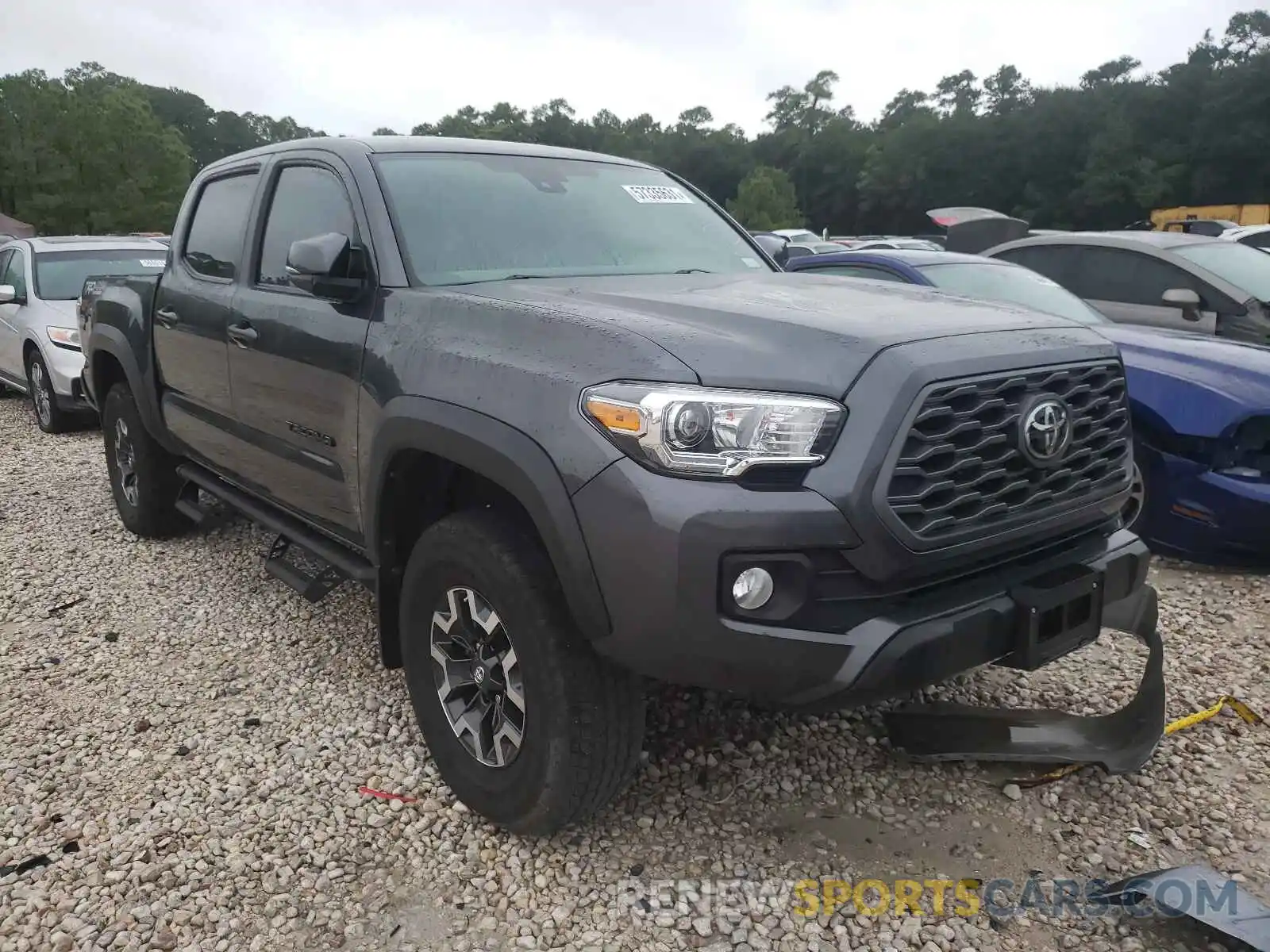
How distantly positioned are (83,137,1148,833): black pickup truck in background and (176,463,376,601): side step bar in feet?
0.11

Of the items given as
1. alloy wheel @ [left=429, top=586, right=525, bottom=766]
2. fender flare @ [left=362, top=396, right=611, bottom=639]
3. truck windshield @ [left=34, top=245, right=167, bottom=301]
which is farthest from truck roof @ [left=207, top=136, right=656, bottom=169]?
truck windshield @ [left=34, top=245, right=167, bottom=301]

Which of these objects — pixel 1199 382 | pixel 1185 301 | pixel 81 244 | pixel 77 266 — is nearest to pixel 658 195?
pixel 1199 382

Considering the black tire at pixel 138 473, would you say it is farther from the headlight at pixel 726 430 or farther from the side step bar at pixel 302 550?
the headlight at pixel 726 430

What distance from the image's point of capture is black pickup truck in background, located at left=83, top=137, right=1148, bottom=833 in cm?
204

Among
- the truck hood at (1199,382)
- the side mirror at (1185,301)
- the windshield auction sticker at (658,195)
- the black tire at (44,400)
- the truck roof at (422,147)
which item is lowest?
the black tire at (44,400)

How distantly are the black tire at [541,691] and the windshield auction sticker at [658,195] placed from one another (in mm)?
1671

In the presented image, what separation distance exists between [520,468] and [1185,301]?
196 inches

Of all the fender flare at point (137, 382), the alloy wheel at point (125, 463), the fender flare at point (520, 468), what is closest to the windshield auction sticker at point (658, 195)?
the fender flare at point (520, 468)

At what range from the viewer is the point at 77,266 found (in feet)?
29.1

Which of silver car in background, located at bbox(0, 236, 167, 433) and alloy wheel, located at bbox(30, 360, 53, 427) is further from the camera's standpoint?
alloy wheel, located at bbox(30, 360, 53, 427)

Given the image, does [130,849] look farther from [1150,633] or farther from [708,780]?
[1150,633]

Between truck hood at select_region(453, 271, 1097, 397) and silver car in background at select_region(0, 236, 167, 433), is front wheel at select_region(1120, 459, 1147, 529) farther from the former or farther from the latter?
silver car in background at select_region(0, 236, 167, 433)

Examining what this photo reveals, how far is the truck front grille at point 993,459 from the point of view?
6.81ft

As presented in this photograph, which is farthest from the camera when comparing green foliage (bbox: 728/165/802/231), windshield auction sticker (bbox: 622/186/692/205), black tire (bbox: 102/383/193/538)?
green foliage (bbox: 728/165/802/231)
